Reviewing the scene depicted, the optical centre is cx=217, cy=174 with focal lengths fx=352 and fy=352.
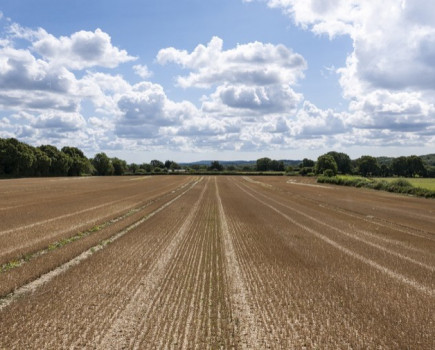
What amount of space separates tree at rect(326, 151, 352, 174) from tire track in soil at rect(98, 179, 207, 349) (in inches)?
6937

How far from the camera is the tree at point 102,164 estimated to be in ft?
522

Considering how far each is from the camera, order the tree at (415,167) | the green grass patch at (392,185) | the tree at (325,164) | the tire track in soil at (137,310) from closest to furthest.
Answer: the tire track in soil at (137,310), the green grass patch at (392,185), the tree at (325,164), the tree at (415,167)

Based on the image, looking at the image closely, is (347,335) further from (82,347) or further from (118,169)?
(118,169)

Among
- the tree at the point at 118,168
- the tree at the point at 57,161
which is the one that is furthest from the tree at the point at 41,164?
the tree at the point at 118,168

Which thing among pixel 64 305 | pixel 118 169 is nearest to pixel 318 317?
pixel 64 305

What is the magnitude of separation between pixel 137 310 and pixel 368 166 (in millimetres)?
167732

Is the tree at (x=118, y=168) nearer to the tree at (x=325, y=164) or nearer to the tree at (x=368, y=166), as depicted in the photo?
the tree at (x=325, y=164)

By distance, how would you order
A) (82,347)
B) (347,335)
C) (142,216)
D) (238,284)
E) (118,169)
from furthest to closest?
(118,169) → (142,216) → (238,284) → (347,335) → (82,347)

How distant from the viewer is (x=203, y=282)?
29.3 ft

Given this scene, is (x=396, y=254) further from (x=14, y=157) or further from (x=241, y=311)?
(x=14, y=157)

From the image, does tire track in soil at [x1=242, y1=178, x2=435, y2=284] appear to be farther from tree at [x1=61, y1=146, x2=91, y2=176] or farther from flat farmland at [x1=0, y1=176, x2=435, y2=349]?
tree at [x1=61, y1=146, x2=91, y2=176]

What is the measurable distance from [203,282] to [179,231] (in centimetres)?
776

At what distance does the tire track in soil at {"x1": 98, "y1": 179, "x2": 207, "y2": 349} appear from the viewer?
5.82 meters

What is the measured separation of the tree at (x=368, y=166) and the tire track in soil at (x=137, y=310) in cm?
16346
